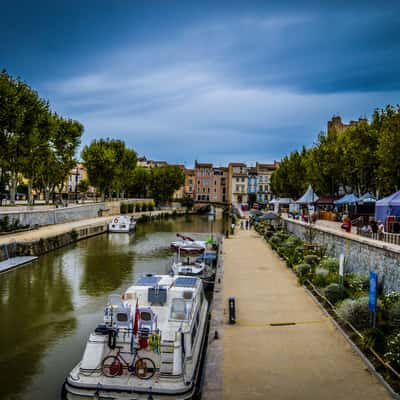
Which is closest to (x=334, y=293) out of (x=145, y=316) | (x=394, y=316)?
(x=394, y=316)

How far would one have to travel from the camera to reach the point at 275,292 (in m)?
18.5

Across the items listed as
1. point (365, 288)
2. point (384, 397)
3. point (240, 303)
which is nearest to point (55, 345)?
point (240, 303)

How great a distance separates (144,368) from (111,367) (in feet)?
2.56

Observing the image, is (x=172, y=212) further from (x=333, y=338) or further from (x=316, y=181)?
(x=333, y=338)

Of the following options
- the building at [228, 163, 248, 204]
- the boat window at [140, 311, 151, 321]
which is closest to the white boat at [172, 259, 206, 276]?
the boat window at [140, 311, 151, 321]

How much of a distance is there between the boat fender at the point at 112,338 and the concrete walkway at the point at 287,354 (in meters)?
2.78

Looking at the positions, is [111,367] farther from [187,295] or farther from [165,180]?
[165,180]

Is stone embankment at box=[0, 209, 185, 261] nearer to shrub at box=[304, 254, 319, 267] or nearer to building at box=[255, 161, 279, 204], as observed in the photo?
shrub at box=[304, 254, 319, 267]

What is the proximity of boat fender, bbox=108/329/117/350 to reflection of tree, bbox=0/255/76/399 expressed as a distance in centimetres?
264

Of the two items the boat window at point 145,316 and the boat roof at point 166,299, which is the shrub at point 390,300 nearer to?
the boat roof at point 166,299

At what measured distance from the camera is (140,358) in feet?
33.1

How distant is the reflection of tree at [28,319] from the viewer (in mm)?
12219

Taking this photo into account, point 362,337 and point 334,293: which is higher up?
point 334,293

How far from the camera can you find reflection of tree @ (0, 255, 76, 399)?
40.1 feet
